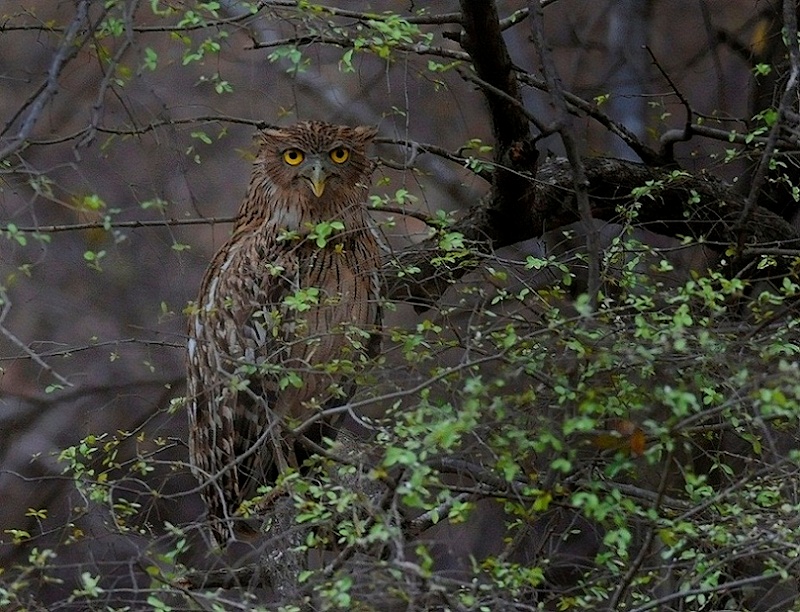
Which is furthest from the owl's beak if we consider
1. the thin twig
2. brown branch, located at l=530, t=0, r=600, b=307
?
the thin twig

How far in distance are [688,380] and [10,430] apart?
276 centimetres

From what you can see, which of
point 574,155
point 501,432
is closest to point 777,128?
point 574,155

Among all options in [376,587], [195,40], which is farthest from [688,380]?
[195,40]

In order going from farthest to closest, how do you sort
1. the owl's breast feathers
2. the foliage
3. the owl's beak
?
the owl's beak
the owl's breast feathers
the foliage

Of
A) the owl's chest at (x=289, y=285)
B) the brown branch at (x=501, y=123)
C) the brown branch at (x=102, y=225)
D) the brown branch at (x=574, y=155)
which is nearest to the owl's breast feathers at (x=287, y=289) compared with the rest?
the owl's chest at (x=289, y=285)

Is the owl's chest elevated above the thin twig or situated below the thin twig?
below

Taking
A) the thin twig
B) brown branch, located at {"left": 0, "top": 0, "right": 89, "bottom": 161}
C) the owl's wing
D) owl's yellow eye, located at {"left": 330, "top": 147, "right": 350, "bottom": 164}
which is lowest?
the owl's wing

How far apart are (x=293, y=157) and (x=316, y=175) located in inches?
4.2

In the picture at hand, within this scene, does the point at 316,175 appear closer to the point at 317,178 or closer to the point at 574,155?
the point at 317,178

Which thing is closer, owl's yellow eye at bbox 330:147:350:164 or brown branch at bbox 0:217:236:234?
brown branch at bbox 0:217:236:234

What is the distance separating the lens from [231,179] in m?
3.79

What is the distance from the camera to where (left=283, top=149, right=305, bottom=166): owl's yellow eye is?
95.1 inches

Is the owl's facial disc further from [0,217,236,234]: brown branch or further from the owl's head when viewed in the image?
[0,217,236,234]: brown branch

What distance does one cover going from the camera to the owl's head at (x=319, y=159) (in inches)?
93.3
